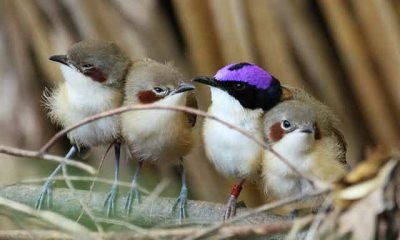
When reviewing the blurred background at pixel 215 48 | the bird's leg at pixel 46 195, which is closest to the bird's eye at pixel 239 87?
the bird's leg at pixel 46 195

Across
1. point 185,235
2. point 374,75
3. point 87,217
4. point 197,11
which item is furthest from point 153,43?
point 185,235

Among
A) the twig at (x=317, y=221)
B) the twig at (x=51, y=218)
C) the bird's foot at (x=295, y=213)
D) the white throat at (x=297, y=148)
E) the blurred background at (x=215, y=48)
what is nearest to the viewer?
the twig at (x=317, y=221)

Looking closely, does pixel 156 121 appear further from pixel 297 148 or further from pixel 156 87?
pixel 297 148

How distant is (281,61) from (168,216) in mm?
827

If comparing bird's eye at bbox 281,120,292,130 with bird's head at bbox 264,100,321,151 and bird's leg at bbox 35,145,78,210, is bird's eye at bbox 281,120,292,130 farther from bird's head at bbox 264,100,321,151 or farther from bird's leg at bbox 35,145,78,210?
bird's leg at bbox 35,145,78,210

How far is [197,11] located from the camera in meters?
2.50

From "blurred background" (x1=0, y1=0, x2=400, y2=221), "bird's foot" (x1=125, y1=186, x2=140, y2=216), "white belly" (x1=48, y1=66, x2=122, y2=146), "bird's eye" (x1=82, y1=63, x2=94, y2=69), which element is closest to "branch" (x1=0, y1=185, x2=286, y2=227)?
"bird's foot" (x1=125, y1=186, x2=140, y2=216)

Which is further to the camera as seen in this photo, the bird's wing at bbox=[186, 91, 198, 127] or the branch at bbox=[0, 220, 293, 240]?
the bird's wing at bbox=[186, 91, 198, 127]

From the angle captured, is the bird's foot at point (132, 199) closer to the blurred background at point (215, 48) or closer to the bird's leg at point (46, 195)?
the bird's leg at point (46, 195)

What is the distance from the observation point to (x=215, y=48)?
253 cm

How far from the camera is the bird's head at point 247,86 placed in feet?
5.80

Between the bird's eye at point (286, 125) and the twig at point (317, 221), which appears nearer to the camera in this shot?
the twig at point (317, 221)

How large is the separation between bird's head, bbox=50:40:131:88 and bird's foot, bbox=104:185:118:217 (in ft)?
0.64

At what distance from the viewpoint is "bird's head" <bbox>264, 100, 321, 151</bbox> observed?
66.7 inches
